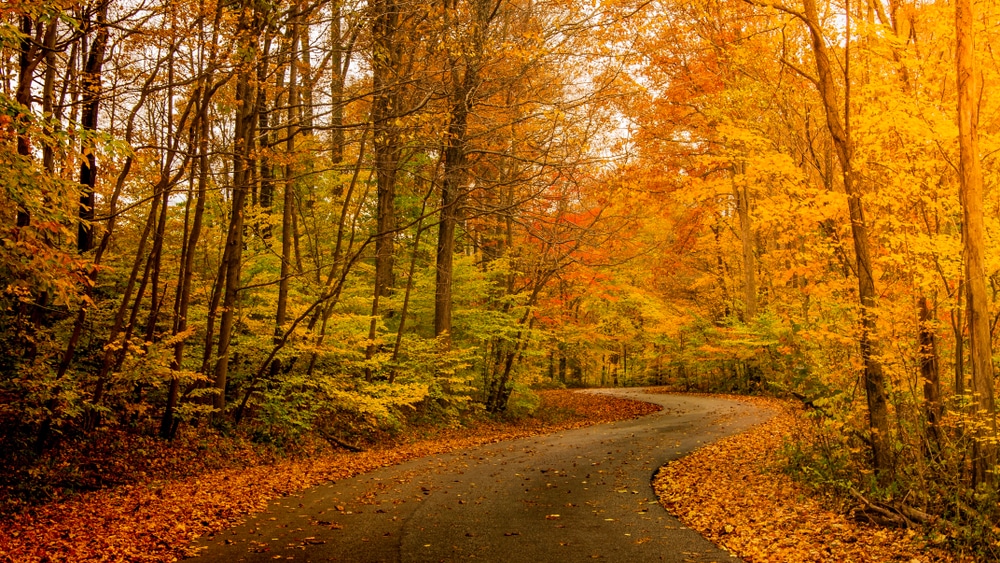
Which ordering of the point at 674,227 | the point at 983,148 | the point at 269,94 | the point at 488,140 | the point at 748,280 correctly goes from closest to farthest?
the point at 983,148, the point at 269,94, the point at 488,140, the point at 748,280, the point at 674,227

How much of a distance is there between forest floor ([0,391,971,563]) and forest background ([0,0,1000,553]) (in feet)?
2.61

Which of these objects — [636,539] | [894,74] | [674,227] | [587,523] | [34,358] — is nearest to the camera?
[636,539]

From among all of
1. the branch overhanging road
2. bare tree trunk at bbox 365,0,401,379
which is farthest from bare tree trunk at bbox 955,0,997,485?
bare tree trunk at bbox 365,0,401,379

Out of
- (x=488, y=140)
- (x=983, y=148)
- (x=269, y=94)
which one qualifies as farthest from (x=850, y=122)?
(x=269, y=94)

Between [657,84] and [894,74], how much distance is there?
1070 cm

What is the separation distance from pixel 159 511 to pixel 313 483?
2636 mm

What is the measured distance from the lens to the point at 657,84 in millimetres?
20609

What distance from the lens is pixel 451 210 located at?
16453 millimetres

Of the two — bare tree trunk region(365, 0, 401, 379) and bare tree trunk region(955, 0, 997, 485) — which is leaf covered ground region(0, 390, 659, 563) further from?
bare tree trunk region(955, 0, 997, 485)

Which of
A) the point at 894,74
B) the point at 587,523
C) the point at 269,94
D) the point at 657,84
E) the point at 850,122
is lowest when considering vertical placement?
the point at 587,523

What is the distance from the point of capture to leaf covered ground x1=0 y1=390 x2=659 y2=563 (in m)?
6.09

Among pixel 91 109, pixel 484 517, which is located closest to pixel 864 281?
pixel 484 517

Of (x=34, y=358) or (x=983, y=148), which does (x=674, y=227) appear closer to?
(x=983, y=148)

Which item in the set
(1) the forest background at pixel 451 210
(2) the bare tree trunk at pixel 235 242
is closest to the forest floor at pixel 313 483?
(1) the forest background at pixel 451 210
